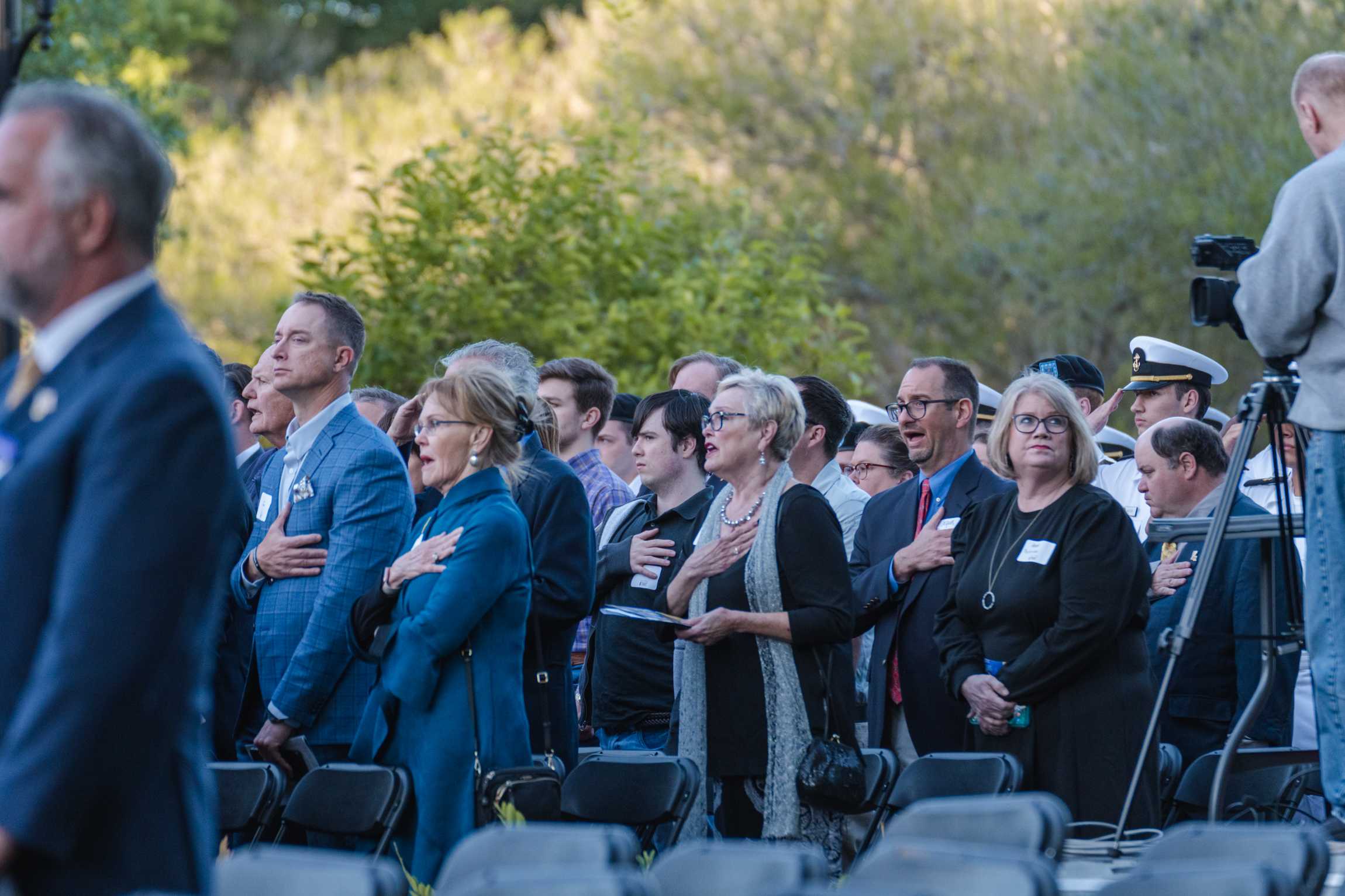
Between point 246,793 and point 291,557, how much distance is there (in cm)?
84

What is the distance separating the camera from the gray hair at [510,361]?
16.7 ft

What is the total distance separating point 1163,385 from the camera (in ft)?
23.6

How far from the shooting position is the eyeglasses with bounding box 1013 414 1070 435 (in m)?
5.21

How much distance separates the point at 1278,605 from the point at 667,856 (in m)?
3.25

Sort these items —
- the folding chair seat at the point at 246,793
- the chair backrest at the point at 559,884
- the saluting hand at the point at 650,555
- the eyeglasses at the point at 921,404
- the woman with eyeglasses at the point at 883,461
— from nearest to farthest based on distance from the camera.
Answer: the chair backrest at the point at 559,884 → the folding chair seat at the point at 246,793 → the saluting hand at the point at 650,555 → the eyeglasses at the point at 921,404 → the woman with eyeglasses at the point at 883,461

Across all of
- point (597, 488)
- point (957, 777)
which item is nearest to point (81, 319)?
point (957, 777)

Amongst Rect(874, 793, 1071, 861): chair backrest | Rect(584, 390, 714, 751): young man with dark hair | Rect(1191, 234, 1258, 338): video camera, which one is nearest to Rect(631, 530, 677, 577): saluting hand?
Rect(584, 390, 714, 751): young man with dark hair

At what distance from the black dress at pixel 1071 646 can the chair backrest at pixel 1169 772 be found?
432mm

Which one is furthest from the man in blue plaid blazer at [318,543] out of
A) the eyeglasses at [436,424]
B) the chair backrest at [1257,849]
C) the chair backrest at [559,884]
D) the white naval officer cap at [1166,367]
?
the white naval officer cap at [1166,367]

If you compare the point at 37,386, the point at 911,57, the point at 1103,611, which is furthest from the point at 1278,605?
the point at 911,57

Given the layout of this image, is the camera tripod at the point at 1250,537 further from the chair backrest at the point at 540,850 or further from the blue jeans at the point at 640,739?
the blue jeans at the point at 640,739

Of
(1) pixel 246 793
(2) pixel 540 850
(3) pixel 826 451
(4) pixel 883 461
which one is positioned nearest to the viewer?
(2) pixel 540 850

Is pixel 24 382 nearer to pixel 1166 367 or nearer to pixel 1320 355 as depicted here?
pixel 1320 355

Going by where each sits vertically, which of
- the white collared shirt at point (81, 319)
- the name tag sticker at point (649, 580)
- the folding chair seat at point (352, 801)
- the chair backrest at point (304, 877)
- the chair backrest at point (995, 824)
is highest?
the white collared shirt at point (81, 319)
